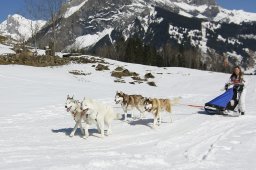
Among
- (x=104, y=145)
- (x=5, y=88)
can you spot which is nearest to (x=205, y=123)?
(x=104, y=145)

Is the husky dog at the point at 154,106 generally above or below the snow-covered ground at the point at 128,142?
above

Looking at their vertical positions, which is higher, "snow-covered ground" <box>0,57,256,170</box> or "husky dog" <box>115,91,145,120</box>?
"husky dog" <box>115,91,145,120</box>

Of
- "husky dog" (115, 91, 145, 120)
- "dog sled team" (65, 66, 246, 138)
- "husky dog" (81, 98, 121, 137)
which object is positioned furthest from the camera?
"husky dog" (115, 91, 145, 120)

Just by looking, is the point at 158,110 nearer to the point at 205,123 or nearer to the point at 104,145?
the point at 205,123

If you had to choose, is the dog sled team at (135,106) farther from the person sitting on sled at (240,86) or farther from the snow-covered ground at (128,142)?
the snow-covered ground at (128,142)

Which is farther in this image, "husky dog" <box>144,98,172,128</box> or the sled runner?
the sled runner

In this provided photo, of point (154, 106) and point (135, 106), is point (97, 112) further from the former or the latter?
point (135, 106)

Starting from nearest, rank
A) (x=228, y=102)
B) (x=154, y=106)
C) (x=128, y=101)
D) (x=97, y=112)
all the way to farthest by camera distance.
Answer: (x=97, y=112), (x=154, y=106), (x=128, y=101), (x=228, y=102)

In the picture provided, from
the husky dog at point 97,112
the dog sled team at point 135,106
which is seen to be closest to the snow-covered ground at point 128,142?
the dog sled team at point 135,106

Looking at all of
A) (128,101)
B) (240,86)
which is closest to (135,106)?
(128,101)

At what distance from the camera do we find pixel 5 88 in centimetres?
2419

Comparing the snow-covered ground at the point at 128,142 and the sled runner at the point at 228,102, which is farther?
the sled runner at the point at 228,102

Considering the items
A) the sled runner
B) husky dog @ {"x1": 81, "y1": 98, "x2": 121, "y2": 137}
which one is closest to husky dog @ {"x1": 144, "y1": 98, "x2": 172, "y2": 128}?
husky dog @ {"x1": 81, "y1": 98, "x2": 121, "y2": 137}

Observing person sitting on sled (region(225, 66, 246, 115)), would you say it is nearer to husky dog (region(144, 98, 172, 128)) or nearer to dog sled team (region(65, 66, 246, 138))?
dog sled team (region(65, 66, 246, 138))
